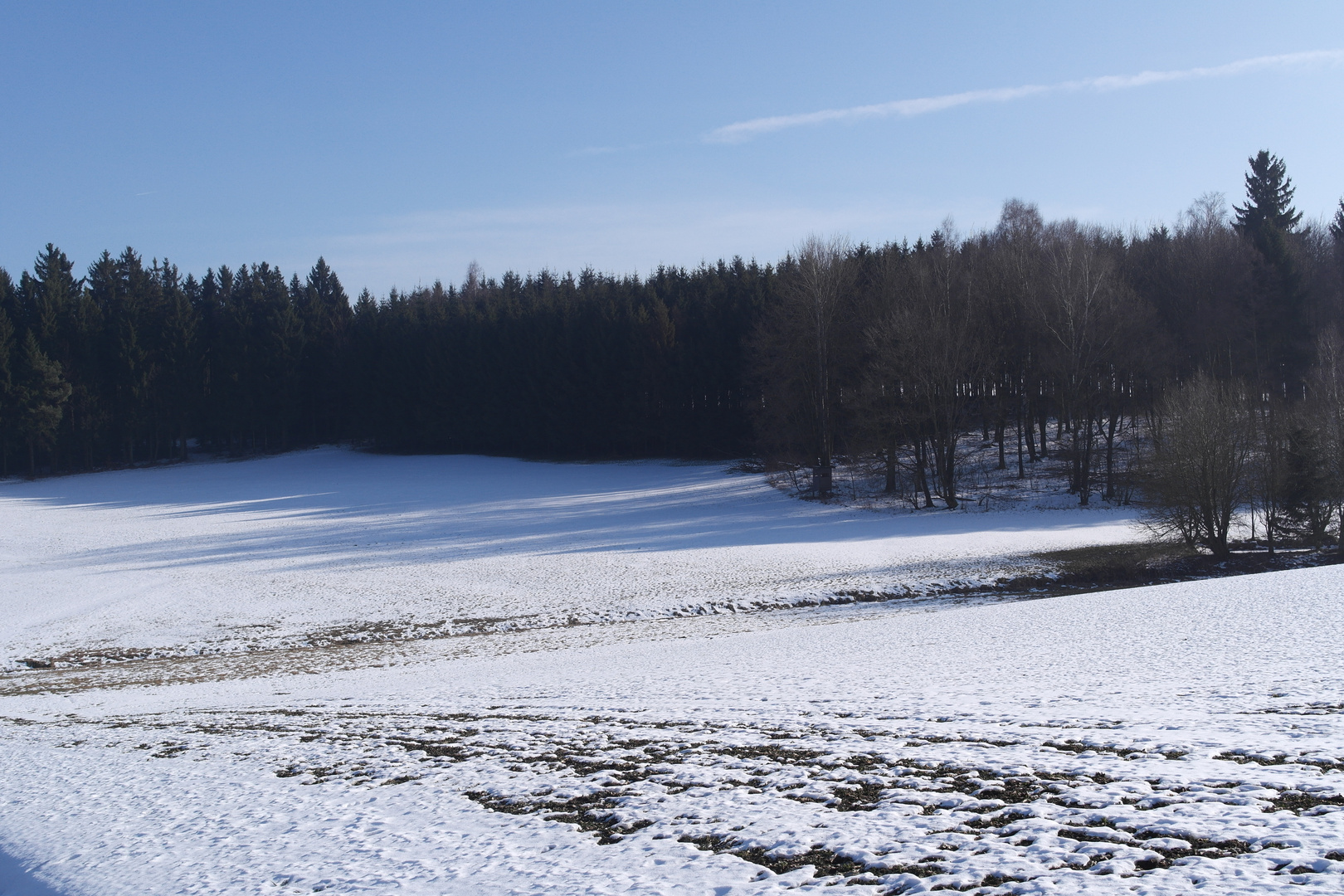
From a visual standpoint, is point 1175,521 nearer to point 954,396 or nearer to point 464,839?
point 954,396

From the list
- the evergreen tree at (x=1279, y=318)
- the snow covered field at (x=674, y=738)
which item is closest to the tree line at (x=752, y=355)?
the evergreen tree at (x=1279, y=318)

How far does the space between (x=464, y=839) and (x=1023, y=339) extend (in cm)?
4800

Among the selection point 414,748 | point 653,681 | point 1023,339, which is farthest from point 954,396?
point 414,748

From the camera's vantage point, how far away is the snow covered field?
205 inches

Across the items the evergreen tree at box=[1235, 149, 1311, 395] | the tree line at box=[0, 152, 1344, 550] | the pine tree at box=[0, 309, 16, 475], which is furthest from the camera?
the pine tree at box=[0, 309, 16, 475]

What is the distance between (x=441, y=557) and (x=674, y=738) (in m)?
23.7

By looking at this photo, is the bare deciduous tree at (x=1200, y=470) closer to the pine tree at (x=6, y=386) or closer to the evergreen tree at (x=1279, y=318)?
the evergreen tree at (x=1279, y=318)

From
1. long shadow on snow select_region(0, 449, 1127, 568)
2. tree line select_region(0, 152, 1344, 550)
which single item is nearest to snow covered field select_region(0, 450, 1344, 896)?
long shadow on snow select_region(0, 449, 1127, 568)

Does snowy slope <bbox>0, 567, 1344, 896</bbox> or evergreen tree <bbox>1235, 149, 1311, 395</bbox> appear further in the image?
evergreen tree <bbox>1235, 149, 1311, 395</bbox>

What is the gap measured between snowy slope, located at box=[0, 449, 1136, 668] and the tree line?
22.7 feet

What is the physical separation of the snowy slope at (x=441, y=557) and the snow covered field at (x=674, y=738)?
28 cm

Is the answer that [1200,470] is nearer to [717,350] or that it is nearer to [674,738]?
[674,738]

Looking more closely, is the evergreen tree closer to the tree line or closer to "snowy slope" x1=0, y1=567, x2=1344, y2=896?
the tree line

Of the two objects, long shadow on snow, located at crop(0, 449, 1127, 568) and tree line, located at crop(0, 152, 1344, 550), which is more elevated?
tree line, located at crop(0, 152, 1344, 550)
